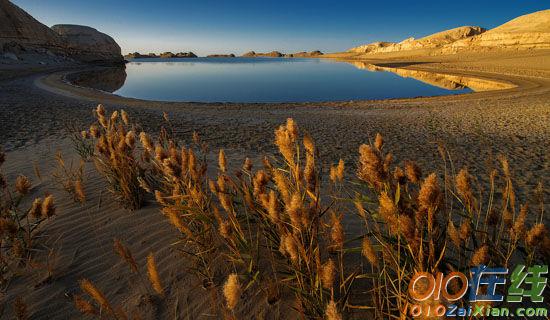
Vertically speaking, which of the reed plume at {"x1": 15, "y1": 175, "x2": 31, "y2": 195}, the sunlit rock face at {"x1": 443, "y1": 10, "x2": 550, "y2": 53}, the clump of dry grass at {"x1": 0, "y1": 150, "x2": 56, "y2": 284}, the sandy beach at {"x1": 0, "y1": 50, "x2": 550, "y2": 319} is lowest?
the sandy beach at {"x1": 0, "y1": 50, "x2": 550, "y2": 319}

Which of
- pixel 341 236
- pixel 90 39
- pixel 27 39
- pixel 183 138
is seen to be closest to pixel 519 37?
pixel 183 138

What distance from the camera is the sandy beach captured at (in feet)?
8.18

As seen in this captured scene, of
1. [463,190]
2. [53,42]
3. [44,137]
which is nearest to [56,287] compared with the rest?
[463,190]

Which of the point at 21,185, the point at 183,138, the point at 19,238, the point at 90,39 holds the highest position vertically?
the point at 90,39

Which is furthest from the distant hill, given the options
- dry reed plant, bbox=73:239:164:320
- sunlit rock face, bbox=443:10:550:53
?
dry reed plant, bbox=73:239:164:320

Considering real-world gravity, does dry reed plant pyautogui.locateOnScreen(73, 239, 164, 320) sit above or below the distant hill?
below

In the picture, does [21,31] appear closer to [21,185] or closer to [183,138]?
[183,138]

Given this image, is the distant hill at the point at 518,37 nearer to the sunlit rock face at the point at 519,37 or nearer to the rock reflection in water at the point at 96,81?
the sunlit rock face at the point at 519,37

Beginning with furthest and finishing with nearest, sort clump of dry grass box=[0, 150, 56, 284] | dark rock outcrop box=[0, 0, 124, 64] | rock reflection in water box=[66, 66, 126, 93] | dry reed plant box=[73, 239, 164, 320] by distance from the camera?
dark rock outcrop box=[0, 0, 124, 64], rock reflection in water box=[66, 66, 126, 93], clump of dry grass box=[0, 150, 56, 284], dry reed plant box=[73, 239, 164, 320]

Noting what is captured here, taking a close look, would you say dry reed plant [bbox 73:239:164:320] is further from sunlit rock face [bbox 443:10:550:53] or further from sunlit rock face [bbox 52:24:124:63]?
sunlit rock face [bbox 52:24:124:63]

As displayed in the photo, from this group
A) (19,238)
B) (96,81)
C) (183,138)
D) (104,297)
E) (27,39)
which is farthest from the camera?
(27,39)

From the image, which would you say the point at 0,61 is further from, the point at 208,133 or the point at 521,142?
the point at 521,142

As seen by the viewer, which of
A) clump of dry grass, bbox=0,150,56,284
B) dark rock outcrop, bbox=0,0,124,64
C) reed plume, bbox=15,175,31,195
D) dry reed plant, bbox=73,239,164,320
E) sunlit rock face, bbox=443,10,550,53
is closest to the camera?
dry reed plant, bbox=73,239,164,320

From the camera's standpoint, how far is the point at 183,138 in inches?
356
